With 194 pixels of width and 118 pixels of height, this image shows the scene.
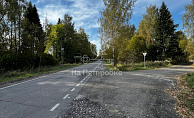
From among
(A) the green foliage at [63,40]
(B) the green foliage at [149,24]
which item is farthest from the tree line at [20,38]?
(B) the green foliage at [149,24]

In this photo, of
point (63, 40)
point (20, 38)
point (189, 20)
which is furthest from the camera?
point (63, 40)

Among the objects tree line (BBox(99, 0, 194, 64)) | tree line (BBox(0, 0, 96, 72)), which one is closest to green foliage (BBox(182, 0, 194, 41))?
tree line (BBox(99, 0, 194, 64))

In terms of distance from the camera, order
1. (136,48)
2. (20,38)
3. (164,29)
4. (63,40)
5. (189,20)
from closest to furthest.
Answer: (20,38)
(189,20)
(136,48)
(164,29)
(63,40)

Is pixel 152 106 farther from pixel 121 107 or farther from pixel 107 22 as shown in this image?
pixel 107 22

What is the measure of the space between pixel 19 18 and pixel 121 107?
18.5m

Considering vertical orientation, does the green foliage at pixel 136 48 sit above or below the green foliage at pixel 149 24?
below

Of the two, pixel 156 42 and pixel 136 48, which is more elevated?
pixel 156 42

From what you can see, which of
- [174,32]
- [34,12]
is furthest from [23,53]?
[174,32]

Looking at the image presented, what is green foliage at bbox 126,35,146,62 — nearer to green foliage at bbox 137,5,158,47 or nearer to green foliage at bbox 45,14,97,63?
green foliage at bbox 137,5,158,47

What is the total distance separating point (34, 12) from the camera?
23.0m

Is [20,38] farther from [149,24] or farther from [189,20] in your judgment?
[149,24]

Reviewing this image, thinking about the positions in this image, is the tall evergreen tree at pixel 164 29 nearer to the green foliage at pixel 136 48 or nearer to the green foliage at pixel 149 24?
the green foliage at pixel 149 24

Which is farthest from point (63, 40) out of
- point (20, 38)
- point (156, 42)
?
point (156, 42)

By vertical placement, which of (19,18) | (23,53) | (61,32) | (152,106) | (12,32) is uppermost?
(61,32)
